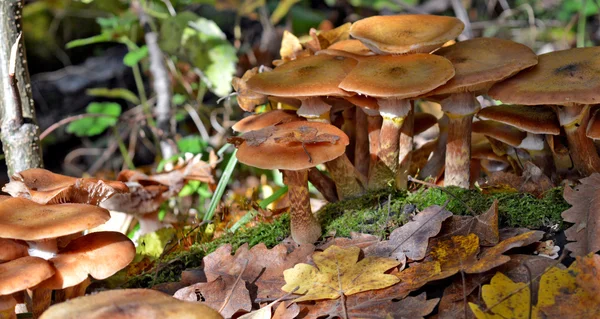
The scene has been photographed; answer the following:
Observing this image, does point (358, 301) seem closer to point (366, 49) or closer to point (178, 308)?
point (178, 308)

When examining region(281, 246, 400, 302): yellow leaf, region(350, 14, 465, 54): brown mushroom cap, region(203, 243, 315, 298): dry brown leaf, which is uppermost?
region(350, 14, 465, 54): brown mushroom cap

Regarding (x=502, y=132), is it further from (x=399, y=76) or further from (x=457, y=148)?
(x=399, y=76)

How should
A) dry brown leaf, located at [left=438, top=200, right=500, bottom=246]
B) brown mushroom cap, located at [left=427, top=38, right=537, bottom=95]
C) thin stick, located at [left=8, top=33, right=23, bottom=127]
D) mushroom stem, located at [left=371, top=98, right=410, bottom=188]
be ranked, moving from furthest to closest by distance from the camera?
1. mushroom stem, located at [left=371, top=98, right=410, bottom=188]
2. thin stick, located at [left=8, top=33, right=23, bottom=127]
3. brown mushroom cap, located at [left=427, top=38, right=537, bottom=95]
4. dry brown leaf, located at [left=438, top=200, right=500, bottom=246]

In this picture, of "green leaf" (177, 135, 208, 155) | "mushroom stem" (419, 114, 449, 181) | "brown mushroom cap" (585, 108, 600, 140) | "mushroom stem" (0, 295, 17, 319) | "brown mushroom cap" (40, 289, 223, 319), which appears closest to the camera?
"brown mushroom cap" (40, 289, 223, 319)

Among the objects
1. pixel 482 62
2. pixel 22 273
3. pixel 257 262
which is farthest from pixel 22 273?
pixel 482 62

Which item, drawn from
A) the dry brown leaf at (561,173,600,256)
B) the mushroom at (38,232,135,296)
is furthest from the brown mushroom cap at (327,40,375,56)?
the mushroom at (38,232,135,296)

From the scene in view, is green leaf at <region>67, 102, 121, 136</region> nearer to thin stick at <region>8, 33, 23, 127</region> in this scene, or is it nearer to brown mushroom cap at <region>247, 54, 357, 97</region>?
thin stick at <region>8, 33, 23, 127</region>
